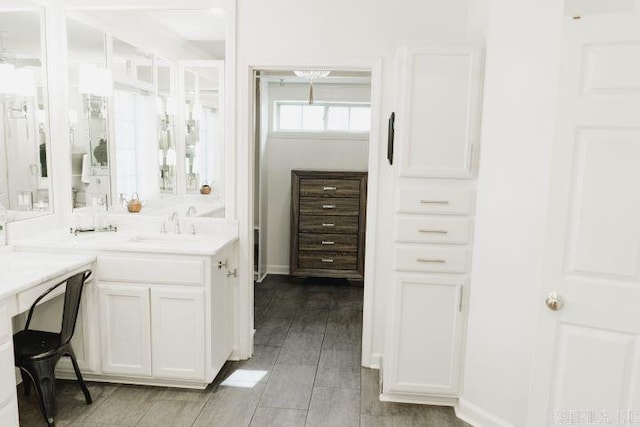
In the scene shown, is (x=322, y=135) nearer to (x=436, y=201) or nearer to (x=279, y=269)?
(x=279, y=269)

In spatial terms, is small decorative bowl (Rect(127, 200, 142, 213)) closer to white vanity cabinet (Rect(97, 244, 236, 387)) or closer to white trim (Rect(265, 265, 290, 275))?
white vanity cabinet (Rect(97, 244, 236, 387))

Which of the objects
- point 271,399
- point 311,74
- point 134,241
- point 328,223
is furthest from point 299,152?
point 271,399

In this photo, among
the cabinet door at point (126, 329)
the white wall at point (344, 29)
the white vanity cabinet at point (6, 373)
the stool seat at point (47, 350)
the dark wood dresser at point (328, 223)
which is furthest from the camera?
the dark wood dresser at point (328, 223)

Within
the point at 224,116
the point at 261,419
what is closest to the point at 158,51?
the point at 224,116

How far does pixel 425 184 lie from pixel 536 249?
71 centimetres

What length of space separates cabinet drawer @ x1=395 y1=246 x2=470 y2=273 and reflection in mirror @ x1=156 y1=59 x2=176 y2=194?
5.71 feet

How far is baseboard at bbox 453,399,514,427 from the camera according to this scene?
2500mm

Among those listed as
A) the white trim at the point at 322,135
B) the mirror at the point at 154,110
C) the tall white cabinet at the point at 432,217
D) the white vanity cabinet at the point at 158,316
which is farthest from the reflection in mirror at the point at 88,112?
the white trim at the point at 322,135

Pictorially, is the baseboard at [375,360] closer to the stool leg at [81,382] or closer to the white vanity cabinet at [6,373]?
the stool leg at [81,382]

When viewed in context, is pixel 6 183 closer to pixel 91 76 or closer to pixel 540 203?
pixel 91 76

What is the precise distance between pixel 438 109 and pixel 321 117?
310cm

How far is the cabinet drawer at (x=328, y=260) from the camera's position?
5.20 meters

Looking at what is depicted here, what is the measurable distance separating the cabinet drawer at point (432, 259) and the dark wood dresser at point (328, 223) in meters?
2.35

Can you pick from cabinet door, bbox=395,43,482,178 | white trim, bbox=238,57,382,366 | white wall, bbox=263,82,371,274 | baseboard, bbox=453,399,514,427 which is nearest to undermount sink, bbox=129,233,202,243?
white trim, bbox=238,57,382,366
